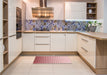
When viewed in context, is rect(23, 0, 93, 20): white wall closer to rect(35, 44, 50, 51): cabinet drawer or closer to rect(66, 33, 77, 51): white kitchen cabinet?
rect(66, 33, 77, 51): white kitchen cabinet

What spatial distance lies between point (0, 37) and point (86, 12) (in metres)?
4.11

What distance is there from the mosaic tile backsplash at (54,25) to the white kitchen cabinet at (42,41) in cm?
62

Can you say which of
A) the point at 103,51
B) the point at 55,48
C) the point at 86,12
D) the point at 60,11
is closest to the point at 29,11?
the point at 60,11

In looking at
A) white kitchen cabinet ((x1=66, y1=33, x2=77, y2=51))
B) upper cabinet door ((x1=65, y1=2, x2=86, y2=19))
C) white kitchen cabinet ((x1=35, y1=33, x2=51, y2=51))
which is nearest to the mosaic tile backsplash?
upper cabinet door ((x1=65, y1=2, x2=86, y2=19))

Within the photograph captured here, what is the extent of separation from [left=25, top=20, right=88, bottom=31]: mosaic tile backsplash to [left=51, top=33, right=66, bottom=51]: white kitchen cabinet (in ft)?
2.35

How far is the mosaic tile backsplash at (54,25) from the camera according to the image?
6.50 meters

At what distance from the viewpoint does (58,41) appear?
234 inches

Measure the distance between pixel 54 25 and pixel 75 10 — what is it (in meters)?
1.09

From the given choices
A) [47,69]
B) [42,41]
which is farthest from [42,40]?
[47,69]

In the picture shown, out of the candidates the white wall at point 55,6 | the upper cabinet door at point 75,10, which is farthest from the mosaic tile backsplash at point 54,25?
the upper cabinet door at point 75,10

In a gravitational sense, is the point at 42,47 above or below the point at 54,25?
below

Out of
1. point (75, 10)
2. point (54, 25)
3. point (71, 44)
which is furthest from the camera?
point (54, 25)

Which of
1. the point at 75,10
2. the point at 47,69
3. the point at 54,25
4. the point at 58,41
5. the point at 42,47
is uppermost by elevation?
the point at 75,10

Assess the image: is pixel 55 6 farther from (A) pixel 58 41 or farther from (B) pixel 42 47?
(B) pixel 42 47
